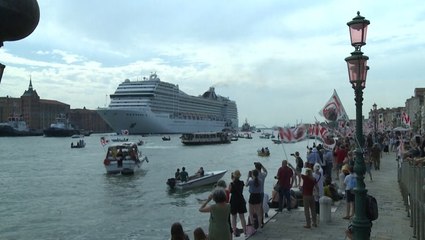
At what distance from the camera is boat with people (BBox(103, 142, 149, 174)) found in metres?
40.3

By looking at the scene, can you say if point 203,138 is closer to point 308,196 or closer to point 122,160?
point 122,160

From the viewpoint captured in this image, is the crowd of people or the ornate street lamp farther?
the crowd of people

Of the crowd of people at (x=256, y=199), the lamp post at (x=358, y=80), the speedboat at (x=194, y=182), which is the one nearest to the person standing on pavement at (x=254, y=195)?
the crowd of people at (x=256, y=199)

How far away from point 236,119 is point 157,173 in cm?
15361

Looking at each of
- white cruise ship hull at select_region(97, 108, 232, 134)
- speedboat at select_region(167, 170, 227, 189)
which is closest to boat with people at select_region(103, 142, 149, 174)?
speedboat at select_region(167, 170, 227, 189)

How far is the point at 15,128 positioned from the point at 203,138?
100065 millimetres

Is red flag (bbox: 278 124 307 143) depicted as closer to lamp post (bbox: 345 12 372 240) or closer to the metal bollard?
the metal bollard

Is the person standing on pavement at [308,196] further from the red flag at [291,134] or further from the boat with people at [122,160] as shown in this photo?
the boat with people at [122,160]

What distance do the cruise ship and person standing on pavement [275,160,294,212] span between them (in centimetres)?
12051

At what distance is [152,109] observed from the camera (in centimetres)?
13612

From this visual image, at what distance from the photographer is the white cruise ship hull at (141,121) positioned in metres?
134

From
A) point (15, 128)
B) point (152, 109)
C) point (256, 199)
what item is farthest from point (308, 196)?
point (15, 128)

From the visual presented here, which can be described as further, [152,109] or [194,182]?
[152,109]

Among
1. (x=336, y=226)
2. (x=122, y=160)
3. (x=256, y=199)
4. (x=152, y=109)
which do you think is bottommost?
(x=336, y=226)
